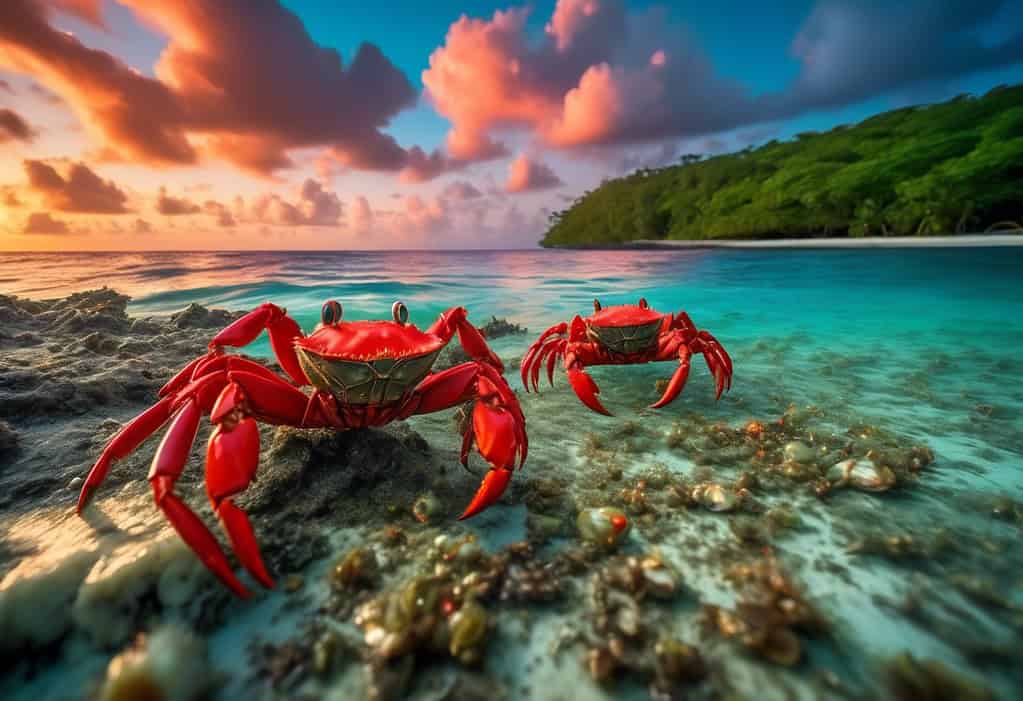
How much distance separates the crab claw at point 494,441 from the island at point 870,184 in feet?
127

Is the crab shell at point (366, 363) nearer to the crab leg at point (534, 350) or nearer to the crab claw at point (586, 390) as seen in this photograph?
the crab claw at point (586, 390)

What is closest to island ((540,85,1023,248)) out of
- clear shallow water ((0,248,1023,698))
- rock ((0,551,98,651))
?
clear shallow water ((0,248,1023,698))

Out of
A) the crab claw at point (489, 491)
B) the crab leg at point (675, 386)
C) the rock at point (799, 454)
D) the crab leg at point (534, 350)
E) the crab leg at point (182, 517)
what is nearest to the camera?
the crab leg at point (182, 517)

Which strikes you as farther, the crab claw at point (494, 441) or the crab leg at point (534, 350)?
the crab leg at point (534, 350)

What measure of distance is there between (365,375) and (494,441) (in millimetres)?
959

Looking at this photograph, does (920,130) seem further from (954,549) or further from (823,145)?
(954,549)

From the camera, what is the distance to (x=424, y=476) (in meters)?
2.99

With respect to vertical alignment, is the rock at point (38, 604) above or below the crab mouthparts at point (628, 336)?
below

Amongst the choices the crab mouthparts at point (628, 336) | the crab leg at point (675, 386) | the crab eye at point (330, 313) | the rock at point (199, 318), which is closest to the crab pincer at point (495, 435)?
the crab eye at point (330, 313)

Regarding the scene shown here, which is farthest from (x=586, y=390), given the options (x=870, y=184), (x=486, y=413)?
(x=870, y=184)

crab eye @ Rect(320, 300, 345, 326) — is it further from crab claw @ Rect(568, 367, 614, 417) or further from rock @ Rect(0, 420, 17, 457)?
crab claw @ Rect(568, 367, 614, 417)

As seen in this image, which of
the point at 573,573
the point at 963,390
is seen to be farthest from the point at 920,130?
the point at 573,573

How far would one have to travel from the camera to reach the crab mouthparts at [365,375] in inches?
100

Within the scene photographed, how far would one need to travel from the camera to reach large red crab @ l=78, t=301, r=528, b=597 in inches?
75.2
